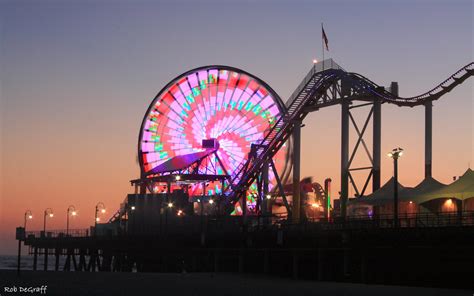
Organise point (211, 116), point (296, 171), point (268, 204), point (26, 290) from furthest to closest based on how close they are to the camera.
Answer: point (211, 116), point (268, 204), point (296, 171), point (26, 290)

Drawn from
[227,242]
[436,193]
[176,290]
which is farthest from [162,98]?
[176,290]

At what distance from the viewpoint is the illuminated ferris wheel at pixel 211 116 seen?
90.6 metres

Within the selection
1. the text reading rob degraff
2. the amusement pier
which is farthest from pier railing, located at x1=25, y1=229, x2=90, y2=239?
the text reading rob degraff

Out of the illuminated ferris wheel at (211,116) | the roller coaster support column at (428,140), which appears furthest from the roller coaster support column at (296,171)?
the illuminated ferris wheel at (211,116)

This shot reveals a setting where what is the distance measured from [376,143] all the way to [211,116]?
3459 centimetres

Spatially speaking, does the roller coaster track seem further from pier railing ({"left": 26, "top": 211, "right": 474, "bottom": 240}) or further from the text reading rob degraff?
the text reading rob degraff

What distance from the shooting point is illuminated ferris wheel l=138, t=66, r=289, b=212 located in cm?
9056

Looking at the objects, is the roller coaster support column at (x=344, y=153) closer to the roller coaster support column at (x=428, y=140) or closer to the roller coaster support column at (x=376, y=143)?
the roller coaster support column at (x=376, y=143)

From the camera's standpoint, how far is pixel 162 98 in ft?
316

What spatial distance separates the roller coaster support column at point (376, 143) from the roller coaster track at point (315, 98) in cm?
78

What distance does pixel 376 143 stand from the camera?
60.3 meters

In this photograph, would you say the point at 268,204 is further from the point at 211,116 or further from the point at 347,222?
the point at 347,222

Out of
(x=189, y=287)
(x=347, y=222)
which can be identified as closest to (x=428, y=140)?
(x=347, y=222)

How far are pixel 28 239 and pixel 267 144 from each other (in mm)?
36305
